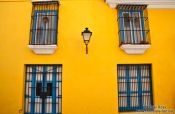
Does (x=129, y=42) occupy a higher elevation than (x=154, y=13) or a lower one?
lower

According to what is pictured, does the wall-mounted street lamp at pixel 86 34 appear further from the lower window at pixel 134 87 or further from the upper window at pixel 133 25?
the lower window at pixel 134 87

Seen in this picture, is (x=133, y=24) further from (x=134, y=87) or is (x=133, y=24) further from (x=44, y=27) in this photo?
(x=44, y=27)

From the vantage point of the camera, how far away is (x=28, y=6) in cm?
888

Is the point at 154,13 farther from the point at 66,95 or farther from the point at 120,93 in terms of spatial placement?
the point at 66,95

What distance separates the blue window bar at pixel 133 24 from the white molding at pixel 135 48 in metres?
0.32

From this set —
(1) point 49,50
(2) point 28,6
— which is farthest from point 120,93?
(2) point 28,6

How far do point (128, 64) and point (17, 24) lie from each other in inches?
165

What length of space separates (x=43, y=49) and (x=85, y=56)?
4.79 ft

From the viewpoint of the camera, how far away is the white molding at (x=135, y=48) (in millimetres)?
8344

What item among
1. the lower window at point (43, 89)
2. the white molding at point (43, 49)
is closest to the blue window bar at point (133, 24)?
the white molding at point (43, 49)

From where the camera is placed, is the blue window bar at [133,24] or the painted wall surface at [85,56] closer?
the painted wall surface at [85,56]

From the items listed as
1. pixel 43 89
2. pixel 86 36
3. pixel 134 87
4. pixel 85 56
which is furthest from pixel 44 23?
pixel 134 87

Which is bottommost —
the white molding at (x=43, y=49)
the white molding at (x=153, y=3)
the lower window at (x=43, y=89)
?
the lower window at (x=43, y=89)

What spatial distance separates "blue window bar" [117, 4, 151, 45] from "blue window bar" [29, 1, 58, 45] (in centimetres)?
233
